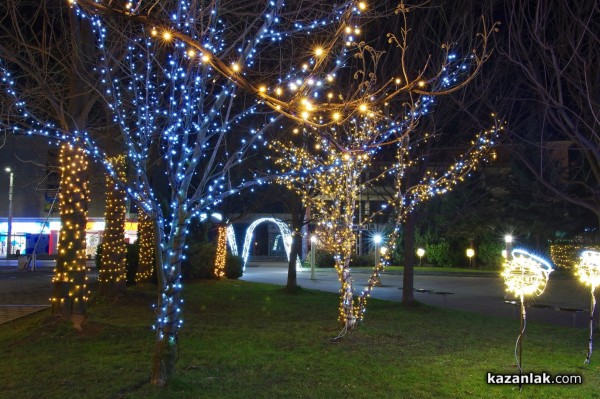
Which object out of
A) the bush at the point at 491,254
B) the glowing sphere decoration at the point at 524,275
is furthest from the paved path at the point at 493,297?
the bush at the point at 491,254

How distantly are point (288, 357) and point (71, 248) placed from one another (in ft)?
14.8


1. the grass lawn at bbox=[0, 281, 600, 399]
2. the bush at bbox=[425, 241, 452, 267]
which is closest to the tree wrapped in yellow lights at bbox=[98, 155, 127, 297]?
the grass lawn at bbox=[0, 281, 600, 399]

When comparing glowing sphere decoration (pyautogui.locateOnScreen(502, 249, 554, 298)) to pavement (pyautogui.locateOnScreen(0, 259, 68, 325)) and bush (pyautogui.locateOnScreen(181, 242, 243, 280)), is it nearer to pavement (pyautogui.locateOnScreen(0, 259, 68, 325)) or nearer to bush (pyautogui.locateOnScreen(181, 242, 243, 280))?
pavement (pyautogui.locateOnScreen(0, 259, 68, 325))

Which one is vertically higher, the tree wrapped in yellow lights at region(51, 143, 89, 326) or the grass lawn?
the tree wrapped in yellow lights at region(51, 143, 89, 326)

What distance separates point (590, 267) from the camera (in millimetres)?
8445

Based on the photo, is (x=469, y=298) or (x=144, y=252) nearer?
(x=469, y=298)

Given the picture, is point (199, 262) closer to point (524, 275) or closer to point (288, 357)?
point (288, 357)

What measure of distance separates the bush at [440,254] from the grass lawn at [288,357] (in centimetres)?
2615

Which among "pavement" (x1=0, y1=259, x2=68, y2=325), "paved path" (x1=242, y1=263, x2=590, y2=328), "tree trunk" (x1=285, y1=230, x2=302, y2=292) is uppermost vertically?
"tree trunk" (x1=285, y1=230, x2=302, y2=292)

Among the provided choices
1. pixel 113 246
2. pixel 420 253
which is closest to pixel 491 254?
pixel 420 253

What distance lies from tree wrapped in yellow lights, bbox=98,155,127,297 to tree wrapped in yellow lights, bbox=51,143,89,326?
3631mm

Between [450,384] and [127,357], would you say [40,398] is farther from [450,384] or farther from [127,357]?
[450,384]

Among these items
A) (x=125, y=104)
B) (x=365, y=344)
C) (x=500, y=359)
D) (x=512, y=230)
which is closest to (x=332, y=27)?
(x=125, y=104)

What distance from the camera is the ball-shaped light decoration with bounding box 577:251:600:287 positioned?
835cm
